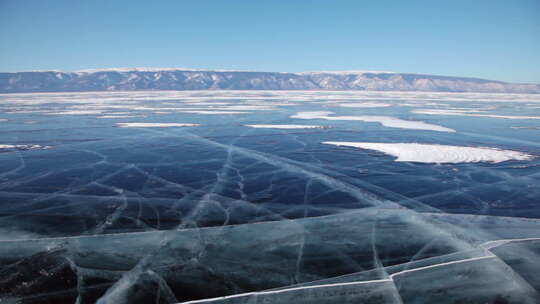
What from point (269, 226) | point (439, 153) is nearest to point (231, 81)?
point (439, 153)

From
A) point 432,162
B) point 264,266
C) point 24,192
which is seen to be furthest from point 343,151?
point 24,192

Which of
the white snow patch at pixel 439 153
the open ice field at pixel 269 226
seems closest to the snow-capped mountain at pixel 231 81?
the white snow patch at pixel 439 153

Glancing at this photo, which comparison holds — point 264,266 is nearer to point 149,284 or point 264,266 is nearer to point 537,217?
point 149,284

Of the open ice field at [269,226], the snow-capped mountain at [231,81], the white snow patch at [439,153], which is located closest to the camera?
the open ice field at [269,226]

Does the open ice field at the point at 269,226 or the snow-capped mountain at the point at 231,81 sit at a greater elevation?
the snow-capped mountain at the point at 231,81

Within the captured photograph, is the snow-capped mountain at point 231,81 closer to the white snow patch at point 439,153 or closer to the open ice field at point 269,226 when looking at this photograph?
the white snow patch at point 439,153
